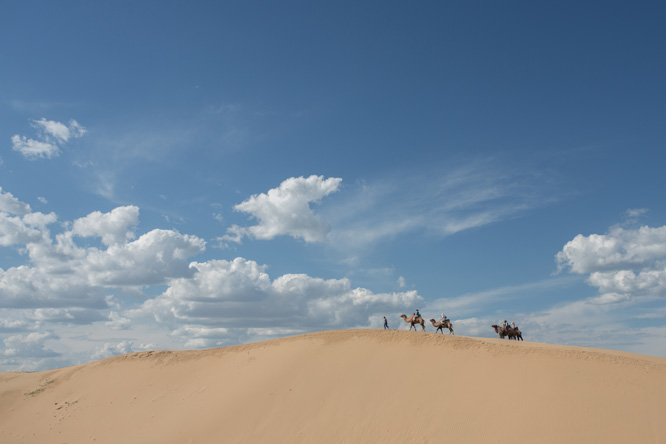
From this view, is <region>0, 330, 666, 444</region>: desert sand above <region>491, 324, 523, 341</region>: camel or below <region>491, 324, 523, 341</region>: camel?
below

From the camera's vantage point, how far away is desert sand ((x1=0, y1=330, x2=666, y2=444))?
17844 mm

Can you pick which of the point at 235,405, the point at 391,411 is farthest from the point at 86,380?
the point at 391,411

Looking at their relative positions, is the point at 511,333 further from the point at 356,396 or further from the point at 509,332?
the point at 356,396

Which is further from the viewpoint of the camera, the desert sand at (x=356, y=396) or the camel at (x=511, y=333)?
the camel at (x=511, y=333)

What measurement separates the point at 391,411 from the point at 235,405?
8.36 m

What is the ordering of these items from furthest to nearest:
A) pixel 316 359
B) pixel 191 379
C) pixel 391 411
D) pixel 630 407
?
pixel 191 379, pixel 316 359, pixel 391 411, pixel 630 407

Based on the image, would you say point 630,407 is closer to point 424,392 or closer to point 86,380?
point 424,392

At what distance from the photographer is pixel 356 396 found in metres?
21.5

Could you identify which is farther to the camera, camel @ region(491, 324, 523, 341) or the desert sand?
camel @ region(491, 324, 523, 341)

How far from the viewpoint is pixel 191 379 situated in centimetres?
2775

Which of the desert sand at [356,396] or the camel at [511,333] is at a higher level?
the camel at [511,333]

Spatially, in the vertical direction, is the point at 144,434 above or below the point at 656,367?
below

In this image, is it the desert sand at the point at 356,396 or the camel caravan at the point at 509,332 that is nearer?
the desert sand at the point at 356,396

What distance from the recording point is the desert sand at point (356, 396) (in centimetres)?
1784
